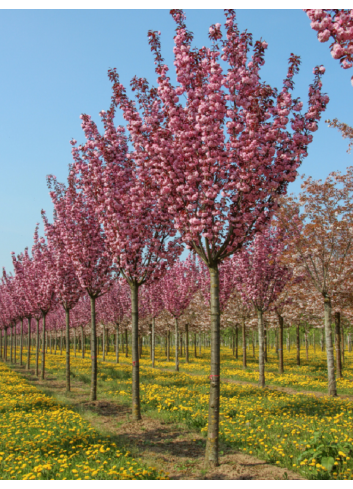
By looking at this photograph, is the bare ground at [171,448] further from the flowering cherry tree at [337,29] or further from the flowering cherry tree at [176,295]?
the flowering cherry tree at [176,295]

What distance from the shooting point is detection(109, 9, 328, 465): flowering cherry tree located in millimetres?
7848

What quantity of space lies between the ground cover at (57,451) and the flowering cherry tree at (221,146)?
2.01 metres

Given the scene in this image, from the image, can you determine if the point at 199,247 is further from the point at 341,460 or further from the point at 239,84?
the point at 341,460

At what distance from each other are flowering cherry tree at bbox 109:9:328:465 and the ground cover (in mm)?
2006

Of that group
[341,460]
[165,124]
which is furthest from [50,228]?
[341,460]

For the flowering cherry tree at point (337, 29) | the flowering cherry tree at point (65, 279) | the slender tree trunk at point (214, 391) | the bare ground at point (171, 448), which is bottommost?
the bare ground at point (171, 448)

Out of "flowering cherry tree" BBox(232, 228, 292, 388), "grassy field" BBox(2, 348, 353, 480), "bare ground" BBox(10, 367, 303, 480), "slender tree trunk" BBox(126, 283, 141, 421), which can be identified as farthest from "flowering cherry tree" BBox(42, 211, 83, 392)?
"flowering cherry tree" BBox(232, 228, 292, 388)

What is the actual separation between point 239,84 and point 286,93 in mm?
1061

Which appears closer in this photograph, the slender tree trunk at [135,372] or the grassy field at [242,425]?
the grassy field at [242,425]

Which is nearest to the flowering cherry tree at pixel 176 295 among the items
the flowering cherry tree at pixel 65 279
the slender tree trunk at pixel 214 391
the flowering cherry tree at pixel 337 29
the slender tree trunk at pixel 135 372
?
the flowering cherry tree at pixel 65 279

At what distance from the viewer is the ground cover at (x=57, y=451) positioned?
6.54 m

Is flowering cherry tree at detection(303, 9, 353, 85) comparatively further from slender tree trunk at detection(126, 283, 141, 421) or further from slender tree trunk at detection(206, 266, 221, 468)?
slender tree trunk at detection(126, 283, 141, 421)

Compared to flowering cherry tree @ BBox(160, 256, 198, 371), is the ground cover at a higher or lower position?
lower

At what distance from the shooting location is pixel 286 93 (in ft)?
26.6
